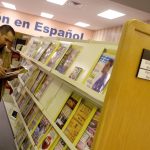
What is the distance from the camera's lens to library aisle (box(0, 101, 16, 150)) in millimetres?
4071

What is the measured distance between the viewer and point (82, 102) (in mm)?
2242

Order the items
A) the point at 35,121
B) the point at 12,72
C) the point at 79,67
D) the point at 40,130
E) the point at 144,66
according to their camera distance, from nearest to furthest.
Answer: the point at 144,66 < the point at 79,67 < the point at 40,130 < the point at 35,121 < the point at 12,72

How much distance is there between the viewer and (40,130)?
2891 millimetres

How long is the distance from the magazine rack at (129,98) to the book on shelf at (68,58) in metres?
1.22

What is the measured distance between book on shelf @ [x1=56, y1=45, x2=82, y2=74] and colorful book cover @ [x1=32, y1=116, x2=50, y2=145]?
585 mm

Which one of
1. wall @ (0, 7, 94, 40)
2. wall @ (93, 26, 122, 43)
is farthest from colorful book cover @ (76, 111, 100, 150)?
wall @ (0, 7, 94, 40)

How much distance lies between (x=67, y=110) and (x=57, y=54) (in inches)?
40.8

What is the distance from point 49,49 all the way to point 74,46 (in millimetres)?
1077

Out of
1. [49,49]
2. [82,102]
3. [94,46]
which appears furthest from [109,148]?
[49,49]

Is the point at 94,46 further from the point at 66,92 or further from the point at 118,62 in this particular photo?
the point at 118,62

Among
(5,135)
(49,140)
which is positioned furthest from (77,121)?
(5,135)

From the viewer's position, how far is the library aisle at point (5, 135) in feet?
13.4

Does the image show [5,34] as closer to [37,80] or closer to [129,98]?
[37,80]

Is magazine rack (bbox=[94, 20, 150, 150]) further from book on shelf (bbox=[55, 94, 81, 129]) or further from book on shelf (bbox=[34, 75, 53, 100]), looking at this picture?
book on shelf (bbox=[34, 75, 53, 100])
